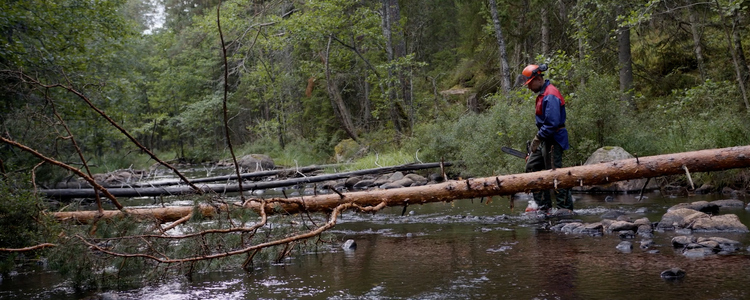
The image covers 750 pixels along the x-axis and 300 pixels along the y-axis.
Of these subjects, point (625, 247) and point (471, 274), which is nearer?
Answer: point (471, 274)

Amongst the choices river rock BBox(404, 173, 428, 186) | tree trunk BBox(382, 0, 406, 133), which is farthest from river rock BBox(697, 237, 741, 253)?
tree trunk BBox(382, 0, 406, 133)

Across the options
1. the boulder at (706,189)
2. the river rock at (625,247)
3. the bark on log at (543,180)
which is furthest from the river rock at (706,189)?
the river rock at (625,247)

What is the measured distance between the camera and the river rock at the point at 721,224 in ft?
18.6

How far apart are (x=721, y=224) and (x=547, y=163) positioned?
225 cm

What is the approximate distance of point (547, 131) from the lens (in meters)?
7.34

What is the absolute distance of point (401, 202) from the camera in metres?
6.14

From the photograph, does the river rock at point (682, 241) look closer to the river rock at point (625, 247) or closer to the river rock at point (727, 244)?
the river rock at point (727, 244)

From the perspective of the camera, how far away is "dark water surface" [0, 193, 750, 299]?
3.89 m

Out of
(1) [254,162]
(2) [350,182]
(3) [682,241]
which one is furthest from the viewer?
(1) [254,162]

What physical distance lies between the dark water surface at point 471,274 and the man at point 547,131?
4.04 ft

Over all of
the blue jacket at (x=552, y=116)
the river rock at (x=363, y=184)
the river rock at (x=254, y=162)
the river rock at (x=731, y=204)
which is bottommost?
the river rock at (x=731, y=204)

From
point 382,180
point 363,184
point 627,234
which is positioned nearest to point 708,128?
point 627,234

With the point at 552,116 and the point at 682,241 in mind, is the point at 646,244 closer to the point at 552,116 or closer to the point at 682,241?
the point at 682,241

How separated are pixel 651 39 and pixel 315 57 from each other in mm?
12500
